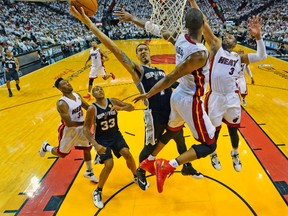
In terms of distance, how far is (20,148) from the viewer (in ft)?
18.0

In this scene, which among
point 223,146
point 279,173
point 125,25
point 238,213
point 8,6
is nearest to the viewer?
point 238,213

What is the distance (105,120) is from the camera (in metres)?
3.81

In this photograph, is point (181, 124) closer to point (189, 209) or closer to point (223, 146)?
point (189, 209)

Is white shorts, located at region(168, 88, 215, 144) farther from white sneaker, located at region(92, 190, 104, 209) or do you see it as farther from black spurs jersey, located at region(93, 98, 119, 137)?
white sneaker, located at region(92, 190, 104, 209)

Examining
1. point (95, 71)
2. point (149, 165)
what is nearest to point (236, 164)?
point (149, 165)

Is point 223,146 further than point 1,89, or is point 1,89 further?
point 1,89

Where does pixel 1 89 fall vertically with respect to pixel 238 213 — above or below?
below

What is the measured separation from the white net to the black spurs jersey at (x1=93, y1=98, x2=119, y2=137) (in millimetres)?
1287

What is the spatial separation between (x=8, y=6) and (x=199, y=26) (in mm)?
25165

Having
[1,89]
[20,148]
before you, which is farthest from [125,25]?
[20,148]

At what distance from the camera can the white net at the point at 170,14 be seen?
10.6 feet

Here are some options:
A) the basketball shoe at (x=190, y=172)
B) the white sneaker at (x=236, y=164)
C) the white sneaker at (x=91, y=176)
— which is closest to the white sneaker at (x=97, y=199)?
the white sneaker at (x=91, y=176)

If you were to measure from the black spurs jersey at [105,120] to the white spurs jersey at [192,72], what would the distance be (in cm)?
118

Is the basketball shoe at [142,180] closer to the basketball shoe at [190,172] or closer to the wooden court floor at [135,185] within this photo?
the wooden court floor at [135,185]
